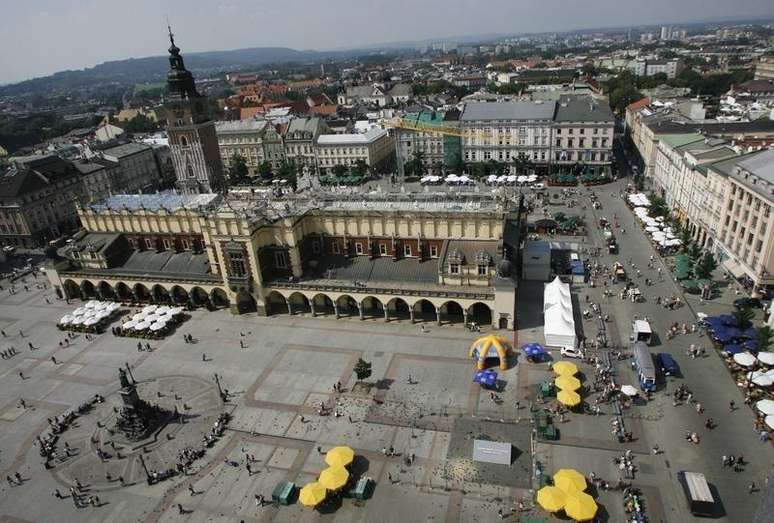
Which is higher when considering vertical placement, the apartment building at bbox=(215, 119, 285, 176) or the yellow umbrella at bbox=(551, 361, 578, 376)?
the apartment building at bbox=(215, 119, 285, 176)

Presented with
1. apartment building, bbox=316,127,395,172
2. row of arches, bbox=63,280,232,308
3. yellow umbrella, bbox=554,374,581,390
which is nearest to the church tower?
row of arches, bbox=63,280,232,308

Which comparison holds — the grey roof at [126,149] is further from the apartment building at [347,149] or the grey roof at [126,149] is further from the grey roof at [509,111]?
the grey roof at [509,111]

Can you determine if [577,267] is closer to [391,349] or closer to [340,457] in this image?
[391,349]

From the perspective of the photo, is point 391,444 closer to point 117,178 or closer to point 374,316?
point 374,316

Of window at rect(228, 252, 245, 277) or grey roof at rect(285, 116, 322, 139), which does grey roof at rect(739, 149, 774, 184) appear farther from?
grey roof at rect(285, 116, 322, 139)

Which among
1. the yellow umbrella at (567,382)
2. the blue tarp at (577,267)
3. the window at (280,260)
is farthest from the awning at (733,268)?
the window at (280,260)

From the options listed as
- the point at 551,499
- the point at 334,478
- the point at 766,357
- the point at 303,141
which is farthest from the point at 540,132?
the point at 334,478
